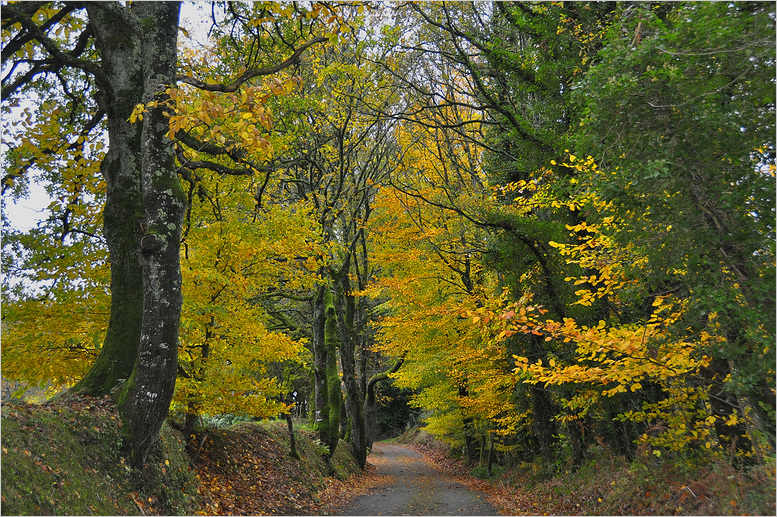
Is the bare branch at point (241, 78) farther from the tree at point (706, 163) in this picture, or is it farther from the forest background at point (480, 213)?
the tree at point (706, 163)

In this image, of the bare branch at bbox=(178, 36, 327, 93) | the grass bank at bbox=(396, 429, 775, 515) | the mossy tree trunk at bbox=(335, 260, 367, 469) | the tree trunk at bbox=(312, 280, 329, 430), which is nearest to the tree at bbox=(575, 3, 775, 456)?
the grass bank at bbox=(396, 429, 775, 515)

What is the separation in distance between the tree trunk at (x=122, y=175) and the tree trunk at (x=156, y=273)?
44 cm

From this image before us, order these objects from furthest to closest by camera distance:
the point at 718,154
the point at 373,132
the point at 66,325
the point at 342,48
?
the point at 373,132, the point at 342,48, the point at 66,325, the point at 718,154

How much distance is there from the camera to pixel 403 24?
11.8 m

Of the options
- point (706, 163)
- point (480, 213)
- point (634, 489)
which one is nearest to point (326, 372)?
point (480, 213)

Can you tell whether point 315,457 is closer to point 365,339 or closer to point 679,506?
point 679,506

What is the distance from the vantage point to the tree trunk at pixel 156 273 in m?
5.60

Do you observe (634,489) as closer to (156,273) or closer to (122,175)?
(156,273)

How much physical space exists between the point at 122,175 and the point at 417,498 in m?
10.4

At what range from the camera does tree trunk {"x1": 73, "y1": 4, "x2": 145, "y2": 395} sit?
617cm

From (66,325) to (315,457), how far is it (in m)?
8.51

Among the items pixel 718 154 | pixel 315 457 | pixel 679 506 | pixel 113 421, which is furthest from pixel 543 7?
pixel 315 457

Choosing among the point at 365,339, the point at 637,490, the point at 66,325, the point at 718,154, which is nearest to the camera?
the point at 718,154

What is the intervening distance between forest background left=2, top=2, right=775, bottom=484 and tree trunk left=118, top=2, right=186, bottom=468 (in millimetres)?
29
